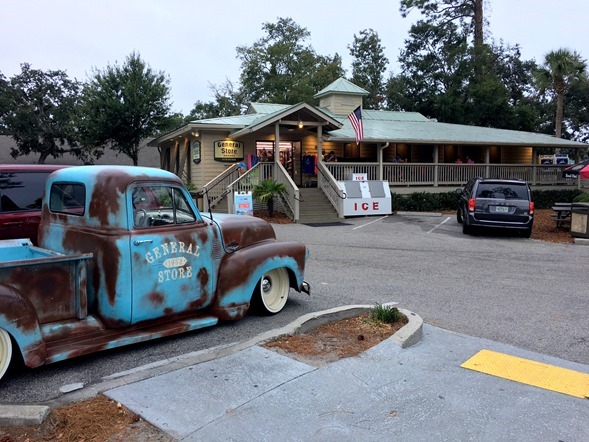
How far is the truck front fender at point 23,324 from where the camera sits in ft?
12.2

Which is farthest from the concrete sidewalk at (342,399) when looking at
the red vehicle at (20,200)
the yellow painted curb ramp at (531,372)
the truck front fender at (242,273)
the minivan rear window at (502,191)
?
the minivan rear window at (502,191)

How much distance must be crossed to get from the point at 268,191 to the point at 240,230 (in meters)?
12.7

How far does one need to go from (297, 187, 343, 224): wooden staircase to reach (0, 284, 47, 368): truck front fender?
46.9ft

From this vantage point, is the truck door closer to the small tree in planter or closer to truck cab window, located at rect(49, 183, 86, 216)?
truck cab window, located at rect(49, 183, 86, 216)

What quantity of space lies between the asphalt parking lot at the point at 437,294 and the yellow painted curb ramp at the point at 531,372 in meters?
0.52

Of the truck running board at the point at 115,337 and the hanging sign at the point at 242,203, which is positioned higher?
the hanging sign at the point at 242,203

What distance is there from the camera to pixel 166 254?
4.82 m

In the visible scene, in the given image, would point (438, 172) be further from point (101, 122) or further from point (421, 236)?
point (101, 122)

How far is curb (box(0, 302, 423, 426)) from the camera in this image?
321 centimetres

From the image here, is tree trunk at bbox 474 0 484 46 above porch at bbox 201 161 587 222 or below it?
above

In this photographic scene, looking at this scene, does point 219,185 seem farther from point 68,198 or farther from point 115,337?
point 115,337

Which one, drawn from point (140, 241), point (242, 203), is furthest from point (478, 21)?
point (140, 241)

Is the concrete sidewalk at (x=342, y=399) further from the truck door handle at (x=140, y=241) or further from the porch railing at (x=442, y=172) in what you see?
the porch railing at (x=442, y=172)

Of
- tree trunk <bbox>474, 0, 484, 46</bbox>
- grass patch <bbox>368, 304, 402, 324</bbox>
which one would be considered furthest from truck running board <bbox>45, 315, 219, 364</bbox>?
tree trunk <bbox>474, 0, 484, 46</bbox>
